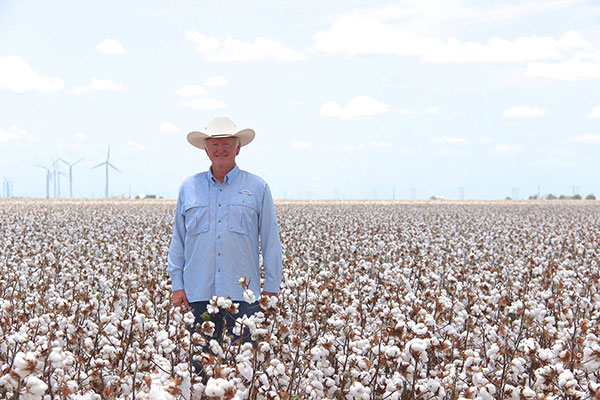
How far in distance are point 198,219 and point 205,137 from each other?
0.71 m

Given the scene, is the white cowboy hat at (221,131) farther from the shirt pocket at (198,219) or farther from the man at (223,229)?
the shirt pocket at (198,219)

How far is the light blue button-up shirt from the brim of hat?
276 millimetres

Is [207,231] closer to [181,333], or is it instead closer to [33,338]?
[181,333]

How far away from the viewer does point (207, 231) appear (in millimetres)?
5586

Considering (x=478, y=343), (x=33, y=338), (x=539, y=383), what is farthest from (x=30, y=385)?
(x=478, y=343)

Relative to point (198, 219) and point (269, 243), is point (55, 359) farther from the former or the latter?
point (269, 243)

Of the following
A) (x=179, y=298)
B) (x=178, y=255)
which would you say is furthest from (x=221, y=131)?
(x=179, y=298)

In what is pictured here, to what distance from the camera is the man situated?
5.50 meters

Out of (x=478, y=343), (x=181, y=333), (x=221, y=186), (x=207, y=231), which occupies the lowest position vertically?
(x=478, y=343)

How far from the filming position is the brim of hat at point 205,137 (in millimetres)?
5436

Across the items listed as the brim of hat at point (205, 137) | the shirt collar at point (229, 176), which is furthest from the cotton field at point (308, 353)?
the brim of hat at point (205, 137)

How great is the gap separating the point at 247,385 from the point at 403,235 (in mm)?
17061

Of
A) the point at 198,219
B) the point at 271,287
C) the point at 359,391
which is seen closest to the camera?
the point at 359,391

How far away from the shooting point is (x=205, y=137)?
18.1 feet
